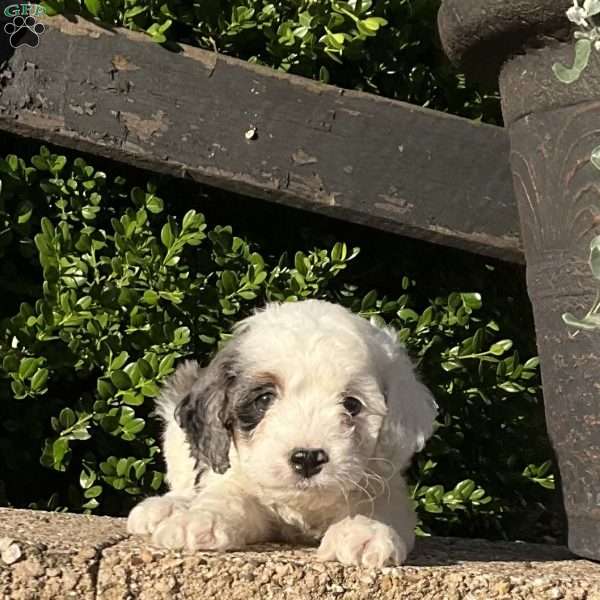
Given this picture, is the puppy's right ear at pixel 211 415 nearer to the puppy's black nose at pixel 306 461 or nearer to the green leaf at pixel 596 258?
the puppy's black nose at pixel 306 461

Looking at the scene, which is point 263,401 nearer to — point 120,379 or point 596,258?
point 120,379

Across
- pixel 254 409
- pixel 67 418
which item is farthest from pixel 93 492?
pixel 254 409

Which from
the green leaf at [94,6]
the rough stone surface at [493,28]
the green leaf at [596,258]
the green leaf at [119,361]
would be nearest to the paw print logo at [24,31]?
the green leaf at [94,6]

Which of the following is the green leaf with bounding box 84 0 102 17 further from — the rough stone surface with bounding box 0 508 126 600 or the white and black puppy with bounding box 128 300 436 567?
the rough stone surface with bounding box 0 508 126 600

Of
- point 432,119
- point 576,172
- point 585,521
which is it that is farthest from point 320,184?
point 585,521

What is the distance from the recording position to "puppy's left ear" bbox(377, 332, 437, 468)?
342 centimetres

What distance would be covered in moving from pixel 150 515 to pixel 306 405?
0.50 metres

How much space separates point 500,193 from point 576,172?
31.4 inches

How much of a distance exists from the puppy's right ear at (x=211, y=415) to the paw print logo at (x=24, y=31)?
131 cm

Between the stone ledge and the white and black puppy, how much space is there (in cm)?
7

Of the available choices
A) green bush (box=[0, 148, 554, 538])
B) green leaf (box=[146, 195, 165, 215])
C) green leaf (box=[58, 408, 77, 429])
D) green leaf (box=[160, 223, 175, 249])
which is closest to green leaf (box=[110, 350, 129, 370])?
green bush (box=[0, 148, 554, 538])

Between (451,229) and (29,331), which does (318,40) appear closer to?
(451,229)

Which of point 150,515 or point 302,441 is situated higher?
point 302,441

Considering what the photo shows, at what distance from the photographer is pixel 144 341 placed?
422cm
